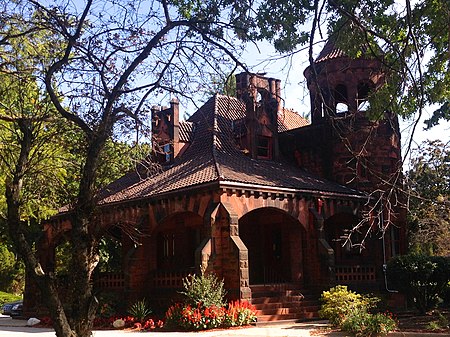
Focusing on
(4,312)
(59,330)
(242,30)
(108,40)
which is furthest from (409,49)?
(4,312)

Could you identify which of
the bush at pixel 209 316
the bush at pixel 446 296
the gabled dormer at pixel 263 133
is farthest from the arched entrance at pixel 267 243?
the bush at pixel 446 296

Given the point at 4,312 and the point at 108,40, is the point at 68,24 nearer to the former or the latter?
the point at 108,40

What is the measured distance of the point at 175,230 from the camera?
24.0 meters

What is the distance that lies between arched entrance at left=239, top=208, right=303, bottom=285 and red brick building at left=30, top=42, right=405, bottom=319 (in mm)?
44

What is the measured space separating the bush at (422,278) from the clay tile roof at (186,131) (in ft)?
35.1

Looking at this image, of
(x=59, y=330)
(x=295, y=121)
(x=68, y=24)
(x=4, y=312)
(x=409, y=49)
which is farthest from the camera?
(x=295, y=121)

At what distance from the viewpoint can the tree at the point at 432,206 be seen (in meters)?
23.5

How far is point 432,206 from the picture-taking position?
85.4 feet

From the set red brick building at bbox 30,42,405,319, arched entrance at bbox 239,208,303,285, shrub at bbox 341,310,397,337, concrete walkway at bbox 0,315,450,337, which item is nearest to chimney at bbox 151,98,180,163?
red brick building at bbox 30,42,405,319

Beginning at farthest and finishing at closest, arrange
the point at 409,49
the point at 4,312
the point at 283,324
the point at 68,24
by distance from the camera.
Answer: the point at 4,312 < the point at 283,324 < the point at 409,49 < the point at 68,24

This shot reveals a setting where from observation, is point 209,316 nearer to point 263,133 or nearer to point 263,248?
point 263,248

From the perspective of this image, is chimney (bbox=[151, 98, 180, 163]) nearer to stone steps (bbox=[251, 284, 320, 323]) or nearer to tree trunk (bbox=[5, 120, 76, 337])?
stone steps (bbox=[251, 284, 320, 323])

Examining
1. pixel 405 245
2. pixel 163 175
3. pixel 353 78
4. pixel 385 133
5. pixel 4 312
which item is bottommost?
pixel 4 312

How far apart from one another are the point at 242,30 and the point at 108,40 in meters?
2.30
